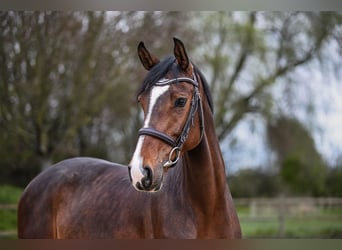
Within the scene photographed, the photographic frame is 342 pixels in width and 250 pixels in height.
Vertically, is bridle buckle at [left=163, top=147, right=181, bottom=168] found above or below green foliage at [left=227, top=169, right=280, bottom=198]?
above

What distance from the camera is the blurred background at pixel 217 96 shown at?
7.25 metres

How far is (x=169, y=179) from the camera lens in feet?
7.66

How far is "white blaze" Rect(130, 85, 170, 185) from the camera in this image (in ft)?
6.21

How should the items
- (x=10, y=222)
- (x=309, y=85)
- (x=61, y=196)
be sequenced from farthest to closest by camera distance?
(x=309, y=85), (x=10, y=222), (x=61, y=196)

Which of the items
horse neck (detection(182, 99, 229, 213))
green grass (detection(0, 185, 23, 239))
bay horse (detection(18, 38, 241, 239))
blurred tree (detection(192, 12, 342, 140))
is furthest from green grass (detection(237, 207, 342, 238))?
horse neck (detection(182, 99, 229, 213))

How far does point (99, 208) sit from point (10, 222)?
4.28 m

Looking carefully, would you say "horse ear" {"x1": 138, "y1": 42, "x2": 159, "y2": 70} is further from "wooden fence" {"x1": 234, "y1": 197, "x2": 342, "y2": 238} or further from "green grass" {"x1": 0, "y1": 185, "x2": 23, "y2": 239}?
"wooden fence" {"x1": 234, "y1": 197, "x2": 342, "y2": 238}

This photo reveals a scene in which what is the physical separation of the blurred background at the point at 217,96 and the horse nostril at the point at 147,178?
14.9 feet

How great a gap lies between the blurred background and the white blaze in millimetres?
4381

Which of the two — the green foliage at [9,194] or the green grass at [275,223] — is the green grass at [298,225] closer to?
the green grass at [275,223]

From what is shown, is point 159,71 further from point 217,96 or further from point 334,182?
point 334,182

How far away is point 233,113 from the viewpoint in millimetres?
9367

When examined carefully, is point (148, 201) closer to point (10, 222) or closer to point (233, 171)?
point (10, 222)
